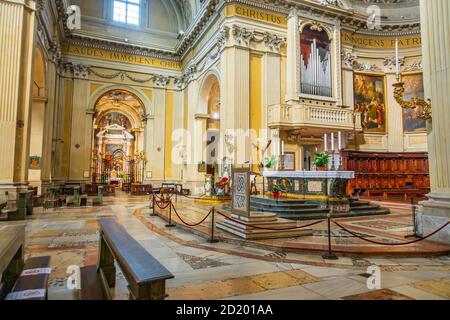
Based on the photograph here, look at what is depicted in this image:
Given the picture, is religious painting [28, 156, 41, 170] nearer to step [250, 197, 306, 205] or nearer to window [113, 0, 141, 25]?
step [250, 197, 306, 205]

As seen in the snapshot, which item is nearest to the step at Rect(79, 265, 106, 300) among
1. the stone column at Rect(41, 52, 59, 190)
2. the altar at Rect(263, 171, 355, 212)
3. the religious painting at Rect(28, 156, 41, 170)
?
the altar at Rect(263, 171, 355, 212)

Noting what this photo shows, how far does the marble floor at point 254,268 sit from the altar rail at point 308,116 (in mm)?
7783

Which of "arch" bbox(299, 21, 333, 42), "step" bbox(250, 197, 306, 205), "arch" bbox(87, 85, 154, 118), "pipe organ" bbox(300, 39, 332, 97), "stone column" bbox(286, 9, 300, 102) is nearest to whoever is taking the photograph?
"step" bbox(250, 197, 306, 205)

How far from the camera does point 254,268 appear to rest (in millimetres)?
3846

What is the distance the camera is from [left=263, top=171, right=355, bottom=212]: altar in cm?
837

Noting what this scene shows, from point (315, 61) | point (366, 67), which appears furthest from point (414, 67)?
point (315, 61)

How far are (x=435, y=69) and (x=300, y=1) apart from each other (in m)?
11.1

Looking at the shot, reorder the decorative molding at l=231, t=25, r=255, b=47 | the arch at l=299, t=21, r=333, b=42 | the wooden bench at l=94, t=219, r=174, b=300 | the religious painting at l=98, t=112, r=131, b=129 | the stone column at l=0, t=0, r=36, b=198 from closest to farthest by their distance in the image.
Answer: the wooden bench at l=94, t=219, r=174, b=300 → the stone column at l=0, t=0, r=36, b=198 → the decorative molding at l=231, t=25, r=255, b=47 → the arch at l=299, t=21, r=333, b=42 → the religious painting at l=98, t=112, r=131, b=129

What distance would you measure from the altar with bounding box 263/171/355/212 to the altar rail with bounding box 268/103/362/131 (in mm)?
4648

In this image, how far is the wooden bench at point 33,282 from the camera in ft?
6.84

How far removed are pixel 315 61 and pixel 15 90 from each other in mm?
12927

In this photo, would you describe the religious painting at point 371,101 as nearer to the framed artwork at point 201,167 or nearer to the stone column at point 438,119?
the framed artwork at point 201,167

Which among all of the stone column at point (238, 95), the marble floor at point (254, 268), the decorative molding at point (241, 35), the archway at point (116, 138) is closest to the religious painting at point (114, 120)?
the archway at point (116, 138)
